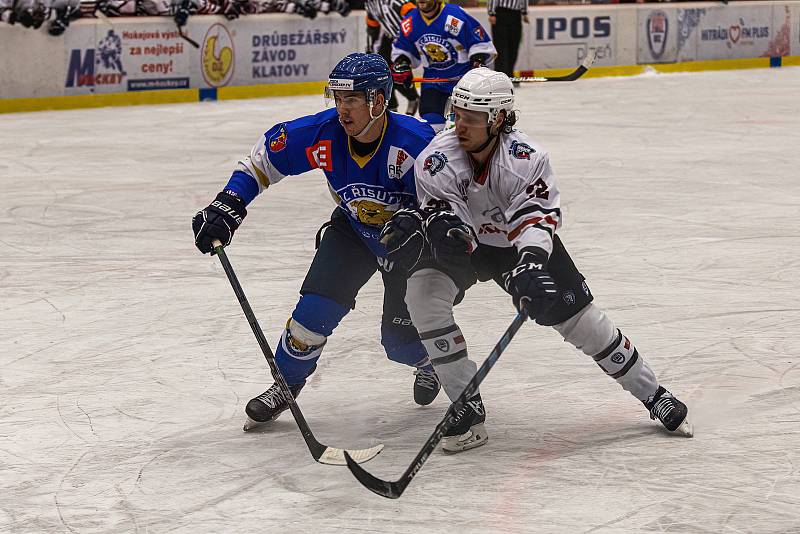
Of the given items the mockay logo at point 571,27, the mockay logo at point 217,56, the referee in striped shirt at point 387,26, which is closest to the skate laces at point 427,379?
the referee in striped shirt at point 387,26

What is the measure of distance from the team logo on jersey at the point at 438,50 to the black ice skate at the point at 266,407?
4.98 metres

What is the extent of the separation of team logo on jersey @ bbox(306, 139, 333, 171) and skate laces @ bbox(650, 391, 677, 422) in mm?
1136

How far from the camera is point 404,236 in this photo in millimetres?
3266

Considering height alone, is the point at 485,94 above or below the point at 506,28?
above

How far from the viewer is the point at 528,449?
3.46 m

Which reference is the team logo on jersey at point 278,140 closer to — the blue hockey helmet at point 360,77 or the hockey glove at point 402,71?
the blue hockey helmet at point 360,77

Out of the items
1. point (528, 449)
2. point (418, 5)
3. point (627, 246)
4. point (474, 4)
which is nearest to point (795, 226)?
point (627, 246)

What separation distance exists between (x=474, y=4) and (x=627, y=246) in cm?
997

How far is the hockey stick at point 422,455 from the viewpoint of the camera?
3056 millimetres

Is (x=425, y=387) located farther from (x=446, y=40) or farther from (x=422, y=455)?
(x=446, y=40)

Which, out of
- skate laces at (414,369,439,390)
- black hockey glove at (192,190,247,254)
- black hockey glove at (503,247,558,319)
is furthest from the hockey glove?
black hockey glove at (503,247,558,319)

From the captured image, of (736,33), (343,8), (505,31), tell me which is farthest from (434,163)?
(736,33)

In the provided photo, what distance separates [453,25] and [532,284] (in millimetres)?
5330

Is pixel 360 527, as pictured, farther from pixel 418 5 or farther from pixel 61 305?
pixel 418 5
